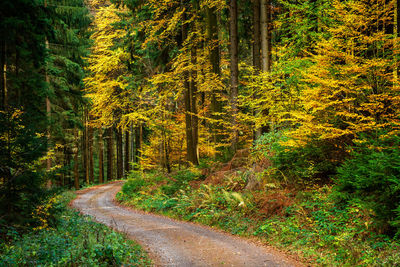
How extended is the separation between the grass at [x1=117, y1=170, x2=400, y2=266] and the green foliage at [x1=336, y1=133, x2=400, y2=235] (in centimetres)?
32

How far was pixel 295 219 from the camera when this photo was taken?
26.0 feet

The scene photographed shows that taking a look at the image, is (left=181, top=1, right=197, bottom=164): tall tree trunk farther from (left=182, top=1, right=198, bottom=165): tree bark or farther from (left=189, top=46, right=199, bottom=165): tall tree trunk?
(left=189, top=46, right=199, bottom=165): tall tree trunk

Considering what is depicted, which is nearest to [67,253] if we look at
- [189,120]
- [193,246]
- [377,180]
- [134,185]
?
[193,246]

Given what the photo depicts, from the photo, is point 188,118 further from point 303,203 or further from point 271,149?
point 303,203

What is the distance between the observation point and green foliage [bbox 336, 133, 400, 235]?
5.67 meters

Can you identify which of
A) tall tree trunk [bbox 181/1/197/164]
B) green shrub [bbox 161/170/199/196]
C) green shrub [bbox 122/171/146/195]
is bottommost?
green shrub [bbox 122/171/146/195]

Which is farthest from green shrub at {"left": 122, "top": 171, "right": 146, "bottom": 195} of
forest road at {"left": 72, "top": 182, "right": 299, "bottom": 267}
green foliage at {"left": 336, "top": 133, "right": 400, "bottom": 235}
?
green foliage at {"left": 336, "top": 133, "right": 400, "bottom": 235}

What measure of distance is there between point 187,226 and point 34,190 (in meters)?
5.32

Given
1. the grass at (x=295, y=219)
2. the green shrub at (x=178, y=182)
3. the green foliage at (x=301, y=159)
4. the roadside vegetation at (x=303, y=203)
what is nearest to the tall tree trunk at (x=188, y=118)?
the green shrub at (x=178, y=182)

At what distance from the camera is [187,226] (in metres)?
10.3

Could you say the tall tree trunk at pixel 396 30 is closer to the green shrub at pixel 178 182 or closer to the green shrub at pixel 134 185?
the green shrub at pixel 178 182

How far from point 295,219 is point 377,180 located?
8.84ft

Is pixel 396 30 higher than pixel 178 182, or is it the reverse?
pixel 396 30

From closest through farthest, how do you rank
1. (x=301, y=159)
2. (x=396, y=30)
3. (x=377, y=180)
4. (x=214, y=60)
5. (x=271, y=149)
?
(x=377, y=180) → (x=396, y=30) → (x=301, y=159) → (x=271, y=149) → (x=214, y=60)
